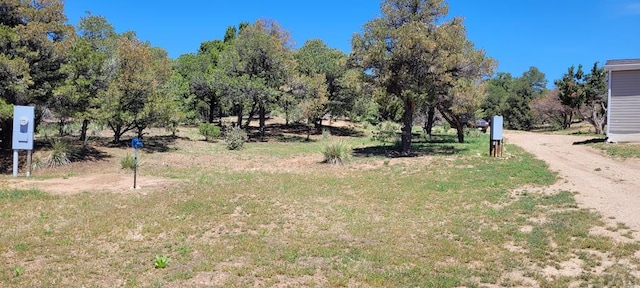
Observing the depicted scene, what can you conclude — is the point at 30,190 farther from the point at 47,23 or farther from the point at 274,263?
the point at 47,23

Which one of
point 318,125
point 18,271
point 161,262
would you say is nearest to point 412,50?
point 161,262

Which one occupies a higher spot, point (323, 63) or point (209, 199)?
point (323, 63)

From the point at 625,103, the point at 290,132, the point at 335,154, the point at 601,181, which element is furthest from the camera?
the point at 290,132

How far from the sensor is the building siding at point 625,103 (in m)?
19.8

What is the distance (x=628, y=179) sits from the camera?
1174 centimetres

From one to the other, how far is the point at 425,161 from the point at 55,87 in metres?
14.1

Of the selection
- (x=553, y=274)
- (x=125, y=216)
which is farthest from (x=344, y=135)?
(x=553, y=274)

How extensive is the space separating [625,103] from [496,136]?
7949 millimetres

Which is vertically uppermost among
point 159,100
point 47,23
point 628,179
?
point 47,23

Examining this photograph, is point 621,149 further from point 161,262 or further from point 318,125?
point 318,125

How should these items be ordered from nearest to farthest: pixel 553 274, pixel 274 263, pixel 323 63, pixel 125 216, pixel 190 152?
1. pixel 553 274
2. pixel 274 263
3. pixel 125 216
4. pixel 190 152
5. pixel 323 63

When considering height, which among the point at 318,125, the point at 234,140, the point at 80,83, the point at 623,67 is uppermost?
the point at 623,67

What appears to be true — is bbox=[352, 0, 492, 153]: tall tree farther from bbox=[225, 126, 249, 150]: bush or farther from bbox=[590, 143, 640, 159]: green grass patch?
bbox=[225, 126, 249, 150]: bush

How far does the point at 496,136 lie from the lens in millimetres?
16625
